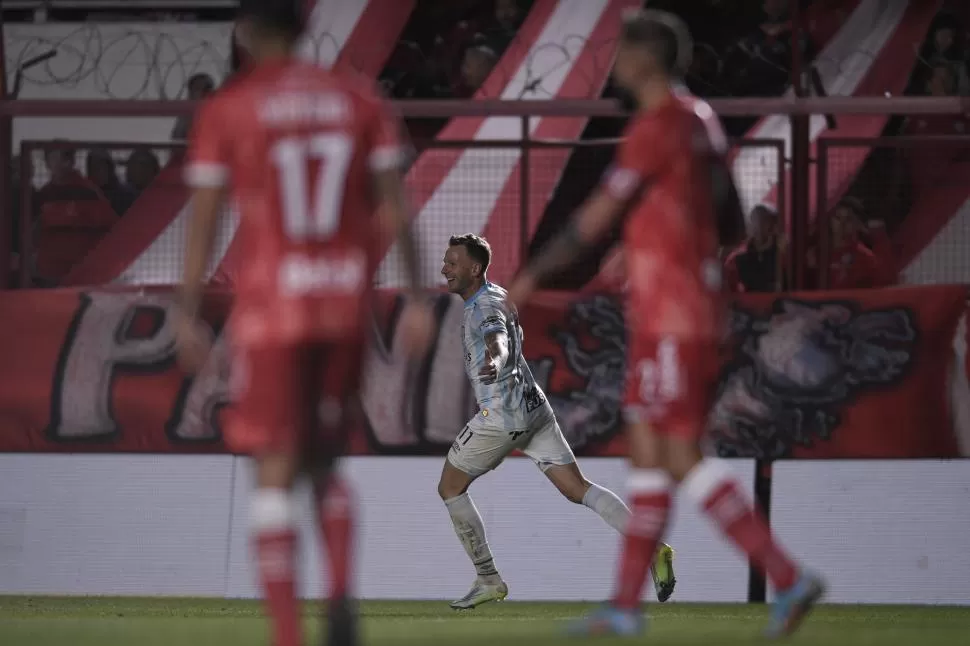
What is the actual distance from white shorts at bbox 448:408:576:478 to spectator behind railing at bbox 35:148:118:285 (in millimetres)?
3545

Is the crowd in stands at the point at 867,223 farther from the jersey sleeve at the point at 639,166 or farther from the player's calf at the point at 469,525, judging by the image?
the jersey sleeve at the point at 639,166

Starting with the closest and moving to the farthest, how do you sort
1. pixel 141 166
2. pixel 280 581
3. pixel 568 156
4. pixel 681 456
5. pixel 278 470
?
pixel 280 581 < pixel 278 470 < pixel 681 456 < pixel 568 156 < pixel 141 166

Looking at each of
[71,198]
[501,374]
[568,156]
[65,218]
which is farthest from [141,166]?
[501,374]

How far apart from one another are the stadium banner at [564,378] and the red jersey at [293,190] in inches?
266

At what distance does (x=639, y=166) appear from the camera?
5.62 m

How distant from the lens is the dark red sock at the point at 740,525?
18.6 feet

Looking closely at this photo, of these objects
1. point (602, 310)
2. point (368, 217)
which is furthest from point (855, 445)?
point (368, 217)

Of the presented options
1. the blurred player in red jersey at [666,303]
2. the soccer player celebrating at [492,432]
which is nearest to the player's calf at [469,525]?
the soccer player celebrating at [492,432]

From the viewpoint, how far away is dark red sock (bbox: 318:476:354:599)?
4.79 meters

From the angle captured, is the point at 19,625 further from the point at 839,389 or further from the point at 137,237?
the point at 839,389

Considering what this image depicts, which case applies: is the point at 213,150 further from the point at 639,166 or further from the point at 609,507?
the point at 609,507

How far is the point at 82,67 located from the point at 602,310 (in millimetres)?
4385

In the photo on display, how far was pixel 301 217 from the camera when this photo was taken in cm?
483

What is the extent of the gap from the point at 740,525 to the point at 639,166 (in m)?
1.29
